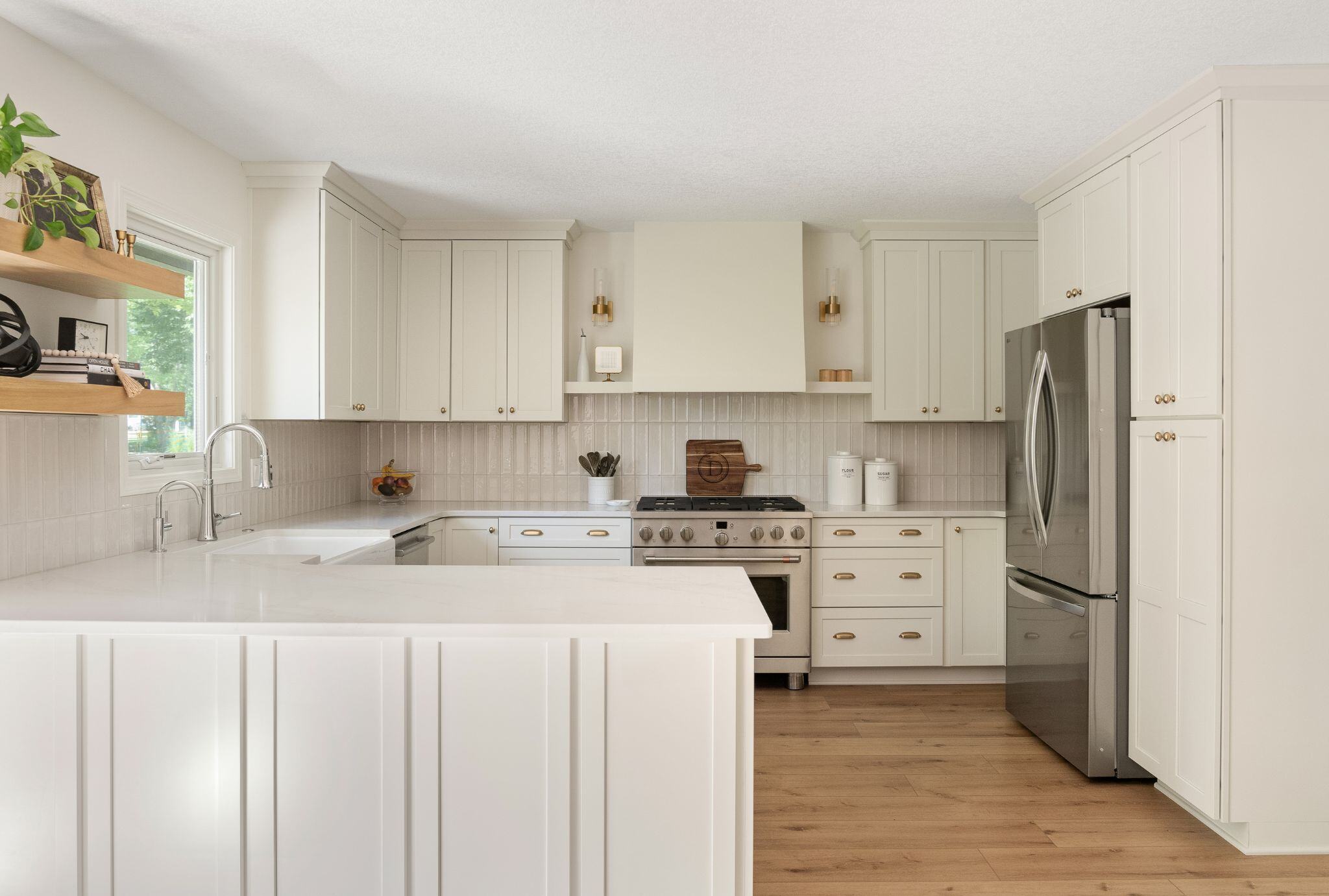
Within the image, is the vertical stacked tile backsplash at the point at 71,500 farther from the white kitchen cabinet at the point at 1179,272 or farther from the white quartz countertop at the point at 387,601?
the white kitchen cabinet at the point at 1179,272

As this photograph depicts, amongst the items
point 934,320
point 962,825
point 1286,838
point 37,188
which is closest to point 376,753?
point 37,188

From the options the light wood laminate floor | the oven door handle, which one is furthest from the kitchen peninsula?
the oven door handle

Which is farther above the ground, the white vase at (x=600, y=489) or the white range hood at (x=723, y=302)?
the white range hood at (x=723, y=302)

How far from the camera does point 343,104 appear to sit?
2.86 meters

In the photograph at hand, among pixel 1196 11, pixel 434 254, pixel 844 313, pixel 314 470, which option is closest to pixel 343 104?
pixel 434 254

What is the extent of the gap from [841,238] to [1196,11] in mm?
2595

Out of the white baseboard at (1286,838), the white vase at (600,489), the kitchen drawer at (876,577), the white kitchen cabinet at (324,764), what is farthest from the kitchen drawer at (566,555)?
the white baseboard at (1286,838)

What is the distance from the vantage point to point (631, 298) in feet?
15.8

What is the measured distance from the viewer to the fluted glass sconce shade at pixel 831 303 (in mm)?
4676

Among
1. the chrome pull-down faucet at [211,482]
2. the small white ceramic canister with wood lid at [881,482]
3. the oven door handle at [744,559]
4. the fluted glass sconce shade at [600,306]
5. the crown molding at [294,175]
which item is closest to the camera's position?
the chrome pull-down faucet at [211,482]

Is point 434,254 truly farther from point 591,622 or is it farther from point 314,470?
point 591,622

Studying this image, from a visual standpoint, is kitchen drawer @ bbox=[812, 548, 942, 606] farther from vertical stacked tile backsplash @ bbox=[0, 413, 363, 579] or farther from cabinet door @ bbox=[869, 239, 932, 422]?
vertical stacked tile backsplash @ bbox=[0, 413, 363, 579]

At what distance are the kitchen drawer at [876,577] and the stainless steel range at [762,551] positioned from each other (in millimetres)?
88

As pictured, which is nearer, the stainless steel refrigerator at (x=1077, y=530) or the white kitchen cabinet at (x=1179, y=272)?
the white kitchen cabinet at (x=1179, y=272)
